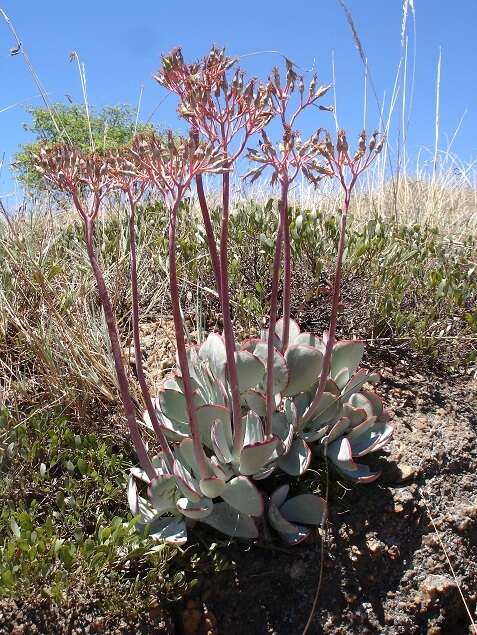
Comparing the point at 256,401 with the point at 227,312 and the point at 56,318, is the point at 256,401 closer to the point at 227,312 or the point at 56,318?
the point at 227,312

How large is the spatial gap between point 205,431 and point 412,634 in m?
1.14

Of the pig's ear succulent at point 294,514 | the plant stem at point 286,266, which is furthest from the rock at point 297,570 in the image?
the plant stem at point 286,266

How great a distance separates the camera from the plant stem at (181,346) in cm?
190

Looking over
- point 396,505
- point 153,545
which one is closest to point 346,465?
point 396,505

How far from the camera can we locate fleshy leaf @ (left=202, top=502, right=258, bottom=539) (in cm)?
248

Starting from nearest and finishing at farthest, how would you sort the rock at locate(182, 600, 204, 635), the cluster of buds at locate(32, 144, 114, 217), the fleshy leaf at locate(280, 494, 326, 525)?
the cluster of buds at locate(32, 144, 114, 217)
the rock at locate(182, 600, 204, 635)
the fleshy leaf at locate(280, 494, 326, 525)

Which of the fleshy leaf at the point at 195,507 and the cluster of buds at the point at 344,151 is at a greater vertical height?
the cluster of buds at the point at 344,151

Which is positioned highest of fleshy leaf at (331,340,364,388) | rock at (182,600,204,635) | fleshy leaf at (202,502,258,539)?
fleshy leaf at (331,340,364,388)

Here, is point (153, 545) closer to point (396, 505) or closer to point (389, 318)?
point (396, 505)

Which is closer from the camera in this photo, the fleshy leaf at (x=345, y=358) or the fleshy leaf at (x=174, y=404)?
the fleshy leaf at (x=174, y=404)

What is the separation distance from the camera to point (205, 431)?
263 cm

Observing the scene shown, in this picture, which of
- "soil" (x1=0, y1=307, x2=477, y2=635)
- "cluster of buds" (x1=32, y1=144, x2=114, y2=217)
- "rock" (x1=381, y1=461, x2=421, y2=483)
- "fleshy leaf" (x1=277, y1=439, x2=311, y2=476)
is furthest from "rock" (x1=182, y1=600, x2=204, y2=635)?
"cluster of buds" (x1=32, y1=144, x2=114, y2=217)

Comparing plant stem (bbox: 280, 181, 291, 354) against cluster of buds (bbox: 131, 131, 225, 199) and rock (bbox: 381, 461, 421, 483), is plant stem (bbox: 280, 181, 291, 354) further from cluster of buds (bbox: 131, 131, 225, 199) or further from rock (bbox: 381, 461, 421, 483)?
rock (bbox: 381, 461, 421, 483)

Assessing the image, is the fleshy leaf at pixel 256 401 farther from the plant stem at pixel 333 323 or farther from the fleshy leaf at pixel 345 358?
the fleshy leaf at pixel 345 358
